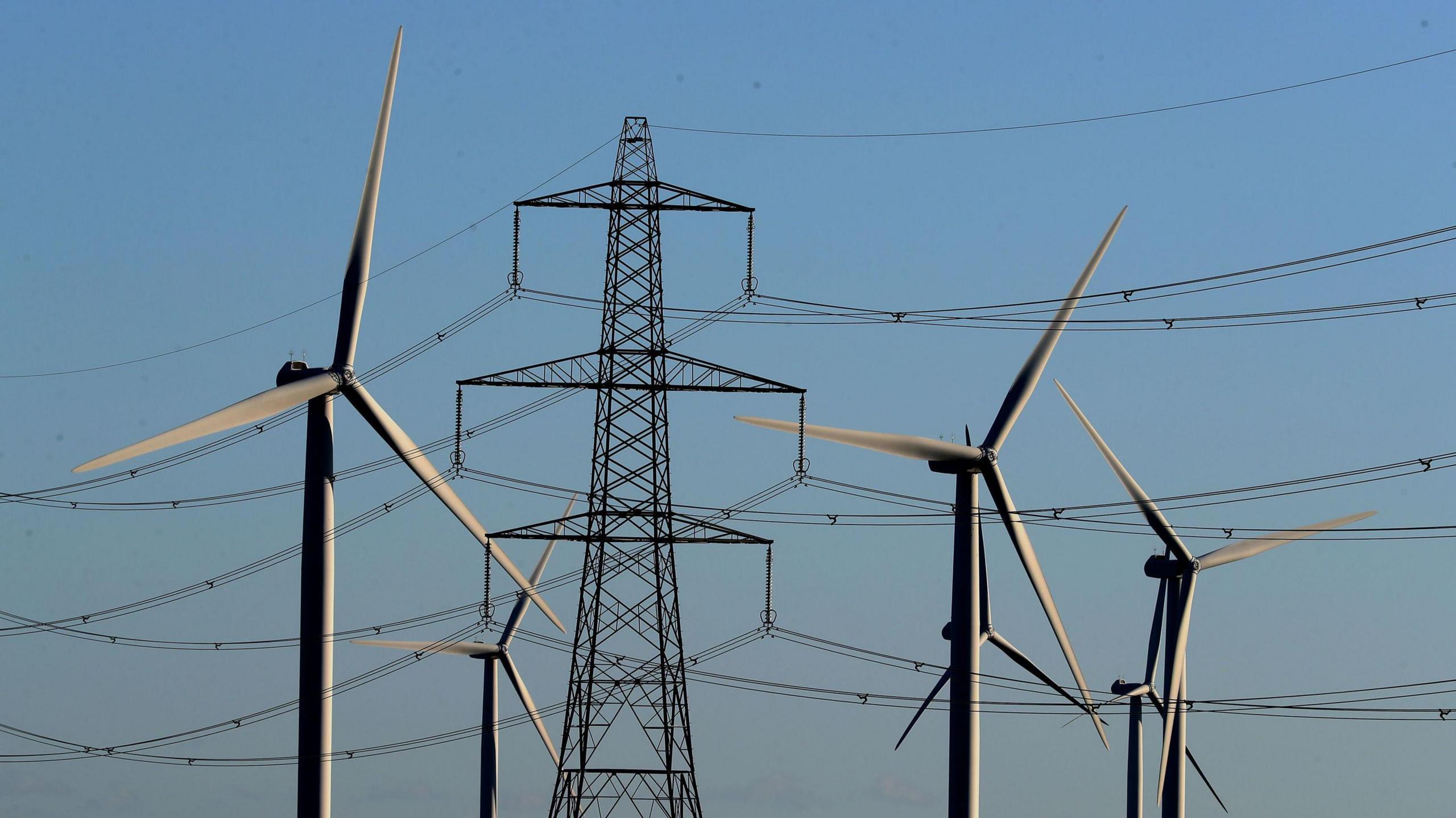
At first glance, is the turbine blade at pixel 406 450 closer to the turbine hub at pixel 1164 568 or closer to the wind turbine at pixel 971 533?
the wind turbine at pixel 971 533

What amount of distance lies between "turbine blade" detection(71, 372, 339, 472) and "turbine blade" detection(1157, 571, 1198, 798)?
36.3 meters

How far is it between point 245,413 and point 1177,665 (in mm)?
41938

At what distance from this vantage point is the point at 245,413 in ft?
241

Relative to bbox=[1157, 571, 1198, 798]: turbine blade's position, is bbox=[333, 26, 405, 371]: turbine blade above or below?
above

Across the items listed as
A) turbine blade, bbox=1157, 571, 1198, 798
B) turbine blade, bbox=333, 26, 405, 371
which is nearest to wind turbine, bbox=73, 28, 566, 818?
turbine blade, bbox=333, 26, 405, 371

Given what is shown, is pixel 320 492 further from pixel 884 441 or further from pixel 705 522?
pixel 884 441

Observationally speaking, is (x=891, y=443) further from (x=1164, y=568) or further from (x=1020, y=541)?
(x=1164, y=568)

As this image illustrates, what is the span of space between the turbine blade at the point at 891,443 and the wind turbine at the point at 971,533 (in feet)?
0.06

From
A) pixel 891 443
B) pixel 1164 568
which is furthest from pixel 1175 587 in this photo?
pixel 891 443

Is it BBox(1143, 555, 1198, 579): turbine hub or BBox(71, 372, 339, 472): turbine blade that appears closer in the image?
BBox(71, 372, 339, 472): turbine blade

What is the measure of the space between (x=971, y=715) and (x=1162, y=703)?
29502 millimetres

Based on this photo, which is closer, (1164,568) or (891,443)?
(891,443)

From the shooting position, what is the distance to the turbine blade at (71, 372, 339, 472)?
68.4 metres

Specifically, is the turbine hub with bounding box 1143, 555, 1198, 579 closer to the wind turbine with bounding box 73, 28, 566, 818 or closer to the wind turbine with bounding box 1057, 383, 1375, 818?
the wind turbine with bounding box 1057, 383, 1375, 818
